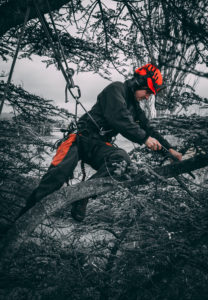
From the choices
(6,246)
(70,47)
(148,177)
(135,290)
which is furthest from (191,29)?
(70,47)

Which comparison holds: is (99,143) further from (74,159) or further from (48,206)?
(48,206)

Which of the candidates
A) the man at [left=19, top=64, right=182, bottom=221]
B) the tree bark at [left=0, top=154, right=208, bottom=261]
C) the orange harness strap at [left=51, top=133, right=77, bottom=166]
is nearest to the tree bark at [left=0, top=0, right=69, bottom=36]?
the man at [left=19, top=64, right=182, bottom=221]

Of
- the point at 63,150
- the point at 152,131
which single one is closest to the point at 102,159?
the point at 63,150

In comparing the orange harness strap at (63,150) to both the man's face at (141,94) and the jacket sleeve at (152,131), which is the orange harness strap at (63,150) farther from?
the man's face at (141,94)

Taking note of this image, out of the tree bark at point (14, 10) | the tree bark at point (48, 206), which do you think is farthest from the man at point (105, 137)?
the tree bark at point (14, 10)

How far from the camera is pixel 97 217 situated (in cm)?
377

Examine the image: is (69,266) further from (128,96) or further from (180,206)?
(128,96)

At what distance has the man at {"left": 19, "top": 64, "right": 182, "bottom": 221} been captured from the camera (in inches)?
98.1

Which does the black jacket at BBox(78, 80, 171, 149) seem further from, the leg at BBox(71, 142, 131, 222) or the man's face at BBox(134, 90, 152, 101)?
the leg at BBox(71, 142, 131, 222)

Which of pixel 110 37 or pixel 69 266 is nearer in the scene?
pixel 69 266

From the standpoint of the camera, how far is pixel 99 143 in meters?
2.82

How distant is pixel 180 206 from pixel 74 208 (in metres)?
1.26

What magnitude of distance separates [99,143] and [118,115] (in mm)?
425

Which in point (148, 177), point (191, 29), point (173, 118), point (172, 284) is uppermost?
point (191, 29)
